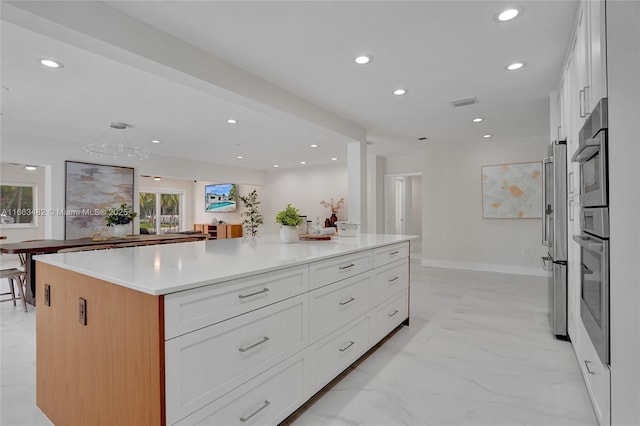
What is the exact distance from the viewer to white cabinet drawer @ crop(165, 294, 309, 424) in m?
1.15

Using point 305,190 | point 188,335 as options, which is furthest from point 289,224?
point 305,190

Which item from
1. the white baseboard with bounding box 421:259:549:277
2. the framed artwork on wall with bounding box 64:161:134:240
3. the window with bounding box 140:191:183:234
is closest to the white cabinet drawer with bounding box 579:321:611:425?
the white baseboard with bounding box 421:259:549:277

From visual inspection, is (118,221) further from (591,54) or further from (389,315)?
(591,54)

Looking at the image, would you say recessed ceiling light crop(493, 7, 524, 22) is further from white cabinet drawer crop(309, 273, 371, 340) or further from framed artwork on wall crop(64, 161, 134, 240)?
framed artwork on wall crop(64, 161, 134, 240)

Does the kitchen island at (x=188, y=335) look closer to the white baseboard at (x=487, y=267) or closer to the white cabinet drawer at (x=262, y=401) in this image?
the white cabinet drawer at (x=262, y=401)

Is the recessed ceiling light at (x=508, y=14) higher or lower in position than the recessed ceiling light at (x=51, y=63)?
higher

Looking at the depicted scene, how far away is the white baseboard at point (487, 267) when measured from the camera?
559 cm

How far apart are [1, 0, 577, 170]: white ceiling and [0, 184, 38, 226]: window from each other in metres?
4.01

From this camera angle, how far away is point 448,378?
7.20 feet

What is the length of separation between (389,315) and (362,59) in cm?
220

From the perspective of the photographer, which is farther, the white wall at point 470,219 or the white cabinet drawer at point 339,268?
the white wall at point 470,219

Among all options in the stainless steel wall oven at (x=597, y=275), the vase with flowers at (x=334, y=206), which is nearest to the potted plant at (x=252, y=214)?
the vase with flowers at (x=334, y=206)

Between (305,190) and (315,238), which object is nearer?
(315,238)

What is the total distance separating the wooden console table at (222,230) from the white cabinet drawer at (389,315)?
7.93 m
